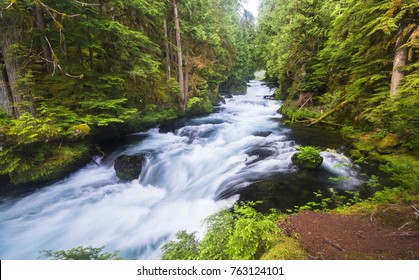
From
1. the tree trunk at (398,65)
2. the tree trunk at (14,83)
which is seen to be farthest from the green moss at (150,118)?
the tree trunk at (398,65)

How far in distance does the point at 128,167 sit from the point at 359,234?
6.67m

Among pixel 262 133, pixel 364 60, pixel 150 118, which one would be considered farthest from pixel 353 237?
pixel 150 118

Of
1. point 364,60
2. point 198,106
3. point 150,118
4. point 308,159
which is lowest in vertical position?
point 308,159

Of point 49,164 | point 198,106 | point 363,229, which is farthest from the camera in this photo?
point 198,106

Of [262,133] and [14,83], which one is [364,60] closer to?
[262,133]

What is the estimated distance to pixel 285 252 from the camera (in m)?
2.93

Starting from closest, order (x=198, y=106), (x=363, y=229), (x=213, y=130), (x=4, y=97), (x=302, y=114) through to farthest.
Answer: (x=363, y=229), (x=4, y=97), (x=213, y=130), (x=302, y=114), (x=198, y=106)

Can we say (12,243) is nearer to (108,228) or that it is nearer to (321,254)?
(108,228)

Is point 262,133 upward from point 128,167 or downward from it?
upward

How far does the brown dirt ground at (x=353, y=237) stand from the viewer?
297cm

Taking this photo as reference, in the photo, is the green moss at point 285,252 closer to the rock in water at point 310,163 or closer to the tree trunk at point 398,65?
Answer: the rock in water at point 310,163

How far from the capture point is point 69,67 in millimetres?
7230

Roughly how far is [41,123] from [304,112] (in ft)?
41.3

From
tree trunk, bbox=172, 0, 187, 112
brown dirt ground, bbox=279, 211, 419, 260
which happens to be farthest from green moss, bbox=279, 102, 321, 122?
brown dirt ground, bbox=279, 211, 419, 260
